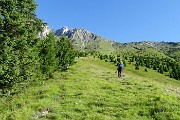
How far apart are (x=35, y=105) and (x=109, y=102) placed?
6507mm

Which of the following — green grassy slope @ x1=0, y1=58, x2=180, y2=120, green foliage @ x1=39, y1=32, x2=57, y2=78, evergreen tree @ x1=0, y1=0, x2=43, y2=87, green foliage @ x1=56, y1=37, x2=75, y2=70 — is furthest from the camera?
green foliage @ x1=56, y1=37, x2=75, y2=70

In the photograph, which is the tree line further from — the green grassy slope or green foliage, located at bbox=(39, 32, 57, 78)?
green foliage, located at bbox=(39, 32, 57, 78)

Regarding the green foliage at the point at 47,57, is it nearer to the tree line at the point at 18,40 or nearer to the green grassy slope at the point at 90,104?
the tree line at the point at 18,40

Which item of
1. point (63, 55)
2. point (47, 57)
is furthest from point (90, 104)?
point (63, 55)

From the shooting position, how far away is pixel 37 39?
3450 centimetres

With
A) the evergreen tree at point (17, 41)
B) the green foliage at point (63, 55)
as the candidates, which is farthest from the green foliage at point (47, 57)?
the evergreen tree at point (17, 41)

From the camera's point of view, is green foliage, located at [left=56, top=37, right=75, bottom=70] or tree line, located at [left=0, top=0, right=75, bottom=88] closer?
tree line, located at [left=0, top=0, right=75, bottom=88]

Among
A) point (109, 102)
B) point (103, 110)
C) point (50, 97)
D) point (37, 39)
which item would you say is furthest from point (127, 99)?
point (37, 39)

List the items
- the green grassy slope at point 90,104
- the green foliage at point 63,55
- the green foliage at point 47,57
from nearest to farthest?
1. the green grassy slope at point 90,104
2. the green foliage at point 47,57
3. the green foliage at point 63,55

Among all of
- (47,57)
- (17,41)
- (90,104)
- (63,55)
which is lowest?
(90,104)

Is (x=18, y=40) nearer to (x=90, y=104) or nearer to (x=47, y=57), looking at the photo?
(x=90, y=104)

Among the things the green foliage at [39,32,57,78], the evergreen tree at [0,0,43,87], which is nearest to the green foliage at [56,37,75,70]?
the green foliage at [39,32,57,78]

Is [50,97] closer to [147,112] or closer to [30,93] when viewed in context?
[30,93]

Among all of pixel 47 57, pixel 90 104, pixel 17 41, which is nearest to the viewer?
pixel 90 104
